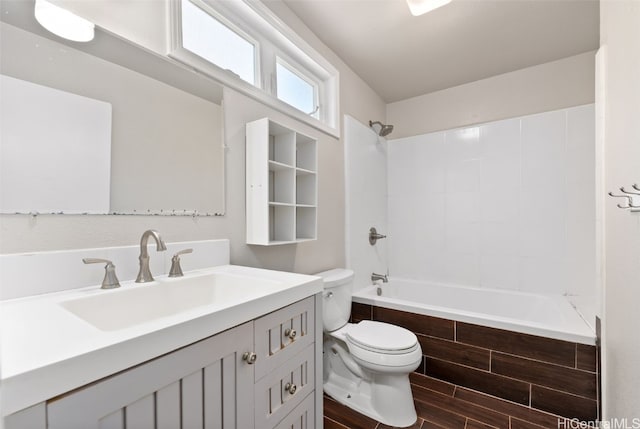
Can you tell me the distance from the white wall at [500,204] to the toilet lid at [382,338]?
1343mm

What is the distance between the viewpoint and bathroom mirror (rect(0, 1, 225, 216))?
0.87 metres

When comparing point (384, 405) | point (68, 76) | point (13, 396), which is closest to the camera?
point (13, 396)

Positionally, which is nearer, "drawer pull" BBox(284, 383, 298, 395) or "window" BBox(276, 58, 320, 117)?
"drawer pull" BBox(284, 383, 298, 395)

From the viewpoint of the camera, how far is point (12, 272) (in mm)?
806

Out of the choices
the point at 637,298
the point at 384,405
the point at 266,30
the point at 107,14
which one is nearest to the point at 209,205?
the point at 107,14

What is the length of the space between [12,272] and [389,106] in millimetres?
3277

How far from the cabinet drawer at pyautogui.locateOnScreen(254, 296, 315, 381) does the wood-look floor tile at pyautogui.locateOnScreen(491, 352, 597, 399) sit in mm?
1397

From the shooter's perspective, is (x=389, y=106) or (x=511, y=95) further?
(x=389, y=106)

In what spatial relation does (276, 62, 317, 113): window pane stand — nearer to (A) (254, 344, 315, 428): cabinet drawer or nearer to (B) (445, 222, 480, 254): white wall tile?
(A) (254, 344, 315, 428): cabinet drawer

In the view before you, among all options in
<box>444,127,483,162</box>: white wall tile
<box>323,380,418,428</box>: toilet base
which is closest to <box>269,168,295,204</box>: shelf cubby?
<box>323,380,418,428</box>: toilet base

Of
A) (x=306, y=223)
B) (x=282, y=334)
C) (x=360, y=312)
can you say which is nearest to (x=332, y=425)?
(x=360, y=312)

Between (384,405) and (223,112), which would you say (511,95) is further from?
(384,405)

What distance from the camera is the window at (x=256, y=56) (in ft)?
4.66

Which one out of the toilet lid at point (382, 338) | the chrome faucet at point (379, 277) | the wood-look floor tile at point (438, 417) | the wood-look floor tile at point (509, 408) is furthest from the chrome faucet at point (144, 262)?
the chrome faucet at point (379, 277)
